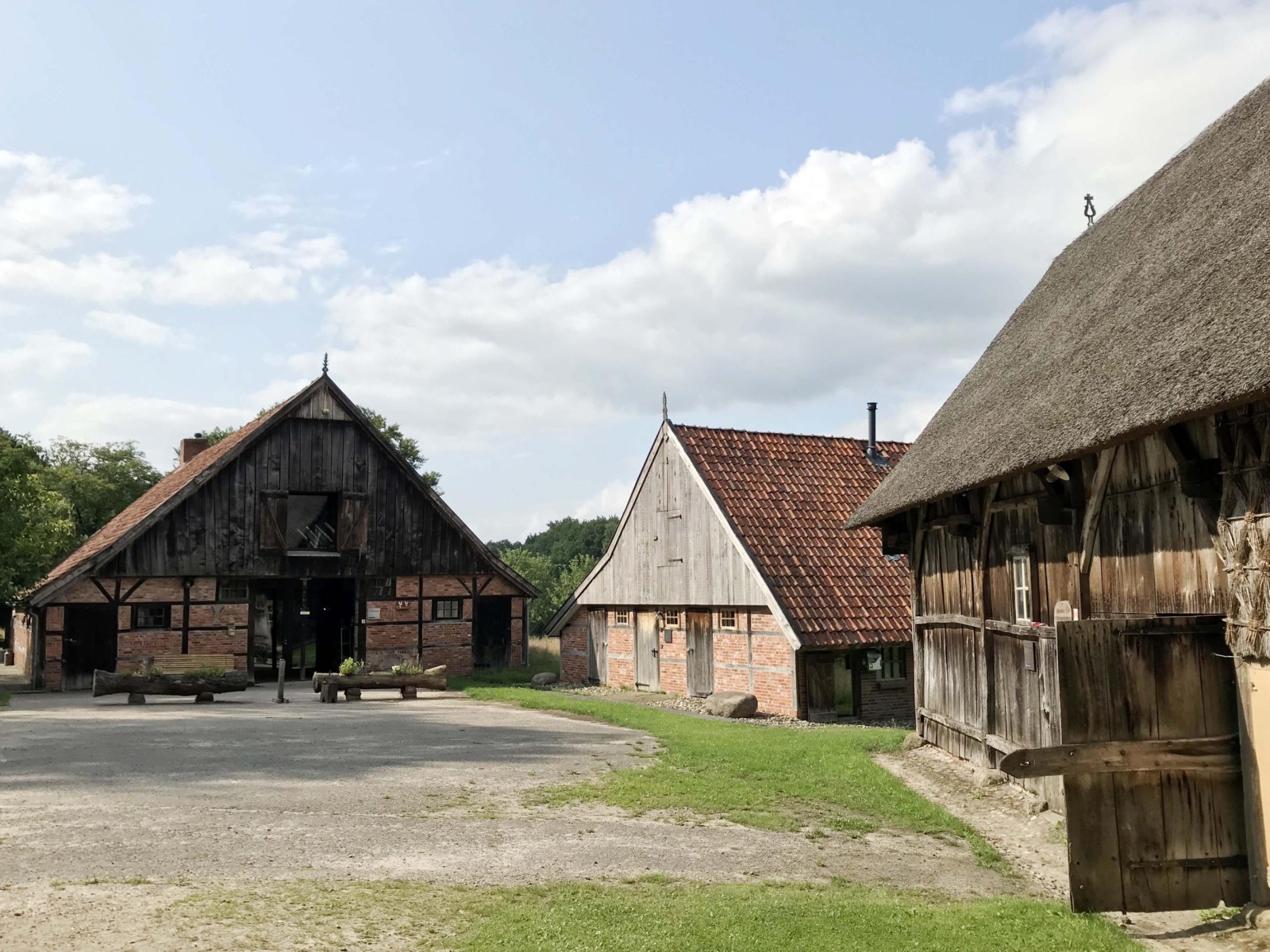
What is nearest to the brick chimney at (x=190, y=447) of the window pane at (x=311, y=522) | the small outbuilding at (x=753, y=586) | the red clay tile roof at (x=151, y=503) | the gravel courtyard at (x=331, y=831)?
the red clay tile roof at (x=151, y=503)

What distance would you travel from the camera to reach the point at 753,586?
71.5 feet

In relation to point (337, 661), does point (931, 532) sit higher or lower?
higher

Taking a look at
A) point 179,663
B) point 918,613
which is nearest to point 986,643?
point 918,613

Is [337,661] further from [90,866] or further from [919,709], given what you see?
[90,866]

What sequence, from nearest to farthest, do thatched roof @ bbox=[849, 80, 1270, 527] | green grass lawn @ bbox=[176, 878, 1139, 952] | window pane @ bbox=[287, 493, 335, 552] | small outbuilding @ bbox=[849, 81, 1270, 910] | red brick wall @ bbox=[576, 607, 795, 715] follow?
green grass lawn @ bbox=[176, 878, 1139, 952], small outbuilding @ bbox=[849, 81, 1270, 910], thatched roof @ bbox=[849, 80, 1270, 527], red brick wall @ bbox=[576, 607, 795, 715], window pane @ bbox=[287, 493, 335, 552]

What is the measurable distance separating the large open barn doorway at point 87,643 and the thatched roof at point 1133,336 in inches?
749

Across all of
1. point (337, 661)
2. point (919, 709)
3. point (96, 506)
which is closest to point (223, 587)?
point (337, 661)

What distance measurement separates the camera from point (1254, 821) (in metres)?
7.68

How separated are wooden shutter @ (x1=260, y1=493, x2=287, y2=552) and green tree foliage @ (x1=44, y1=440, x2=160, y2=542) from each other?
25.2m

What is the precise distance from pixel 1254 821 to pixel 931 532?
8356 mm

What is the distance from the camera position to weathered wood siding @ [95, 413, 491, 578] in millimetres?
26609

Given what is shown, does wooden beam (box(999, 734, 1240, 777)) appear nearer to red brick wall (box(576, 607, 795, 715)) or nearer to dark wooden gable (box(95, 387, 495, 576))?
red brick wall (box(576, 607, 795, 715))

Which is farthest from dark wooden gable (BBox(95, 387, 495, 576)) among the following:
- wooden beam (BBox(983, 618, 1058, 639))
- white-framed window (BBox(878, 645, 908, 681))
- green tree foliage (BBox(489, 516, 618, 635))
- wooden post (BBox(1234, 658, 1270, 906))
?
green tree foliage (BBox(489, 516, 618, 635))

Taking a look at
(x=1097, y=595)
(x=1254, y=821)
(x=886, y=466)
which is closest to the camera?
(x=1254, y=821)
